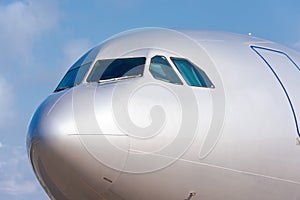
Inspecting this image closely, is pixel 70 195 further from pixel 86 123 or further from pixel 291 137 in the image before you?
pixel 291 137

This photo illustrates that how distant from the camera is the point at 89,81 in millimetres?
11039

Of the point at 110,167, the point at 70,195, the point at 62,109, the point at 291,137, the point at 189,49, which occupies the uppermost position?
the point at 189,49

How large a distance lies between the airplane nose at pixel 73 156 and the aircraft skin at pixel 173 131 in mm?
17

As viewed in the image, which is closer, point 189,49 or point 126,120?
point 126,120

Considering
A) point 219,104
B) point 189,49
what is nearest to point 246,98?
point 219,104

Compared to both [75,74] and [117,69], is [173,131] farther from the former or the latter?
[75,74]

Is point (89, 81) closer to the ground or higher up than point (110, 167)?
higher up

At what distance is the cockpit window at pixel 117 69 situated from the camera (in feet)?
35.5

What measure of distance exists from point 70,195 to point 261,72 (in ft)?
14.5

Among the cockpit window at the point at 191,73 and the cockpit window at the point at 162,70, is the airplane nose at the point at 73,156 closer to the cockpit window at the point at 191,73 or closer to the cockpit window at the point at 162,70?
the cockpit window at the point at 162,70

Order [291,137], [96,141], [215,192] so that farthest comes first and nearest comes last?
1. [291,137]
2. [215,192]
3. [96,141]

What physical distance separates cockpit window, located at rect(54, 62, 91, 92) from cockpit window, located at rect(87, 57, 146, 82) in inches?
12.4

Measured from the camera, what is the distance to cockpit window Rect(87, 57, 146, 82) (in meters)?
10.8

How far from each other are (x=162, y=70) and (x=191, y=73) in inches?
21.8
